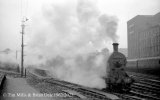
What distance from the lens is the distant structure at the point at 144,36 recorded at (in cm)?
4238

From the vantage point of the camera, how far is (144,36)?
48.6m

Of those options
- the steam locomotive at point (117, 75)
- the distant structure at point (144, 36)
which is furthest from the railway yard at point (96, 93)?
the distant structure at point (144, 36)

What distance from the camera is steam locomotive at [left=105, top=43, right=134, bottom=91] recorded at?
15.6 meters

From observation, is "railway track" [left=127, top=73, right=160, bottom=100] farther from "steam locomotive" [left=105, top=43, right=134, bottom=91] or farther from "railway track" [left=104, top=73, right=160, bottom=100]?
"steam locomotive" [left=105, top=43, right=134, bottom=91]

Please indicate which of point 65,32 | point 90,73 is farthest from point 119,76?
point 65,32

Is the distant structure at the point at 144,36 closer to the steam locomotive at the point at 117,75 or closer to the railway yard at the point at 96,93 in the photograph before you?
the railway yard at the point at 96,93

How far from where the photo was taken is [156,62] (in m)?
24.6

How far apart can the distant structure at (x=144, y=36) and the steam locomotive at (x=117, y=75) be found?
87.6 ft

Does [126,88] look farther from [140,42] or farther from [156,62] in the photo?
[140,42]

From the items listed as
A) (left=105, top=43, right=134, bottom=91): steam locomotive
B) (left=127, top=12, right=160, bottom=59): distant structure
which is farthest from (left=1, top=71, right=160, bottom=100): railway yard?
(left=127, top=12, right=160, bottom=59): distant structure

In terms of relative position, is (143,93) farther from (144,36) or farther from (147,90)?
(144,36)

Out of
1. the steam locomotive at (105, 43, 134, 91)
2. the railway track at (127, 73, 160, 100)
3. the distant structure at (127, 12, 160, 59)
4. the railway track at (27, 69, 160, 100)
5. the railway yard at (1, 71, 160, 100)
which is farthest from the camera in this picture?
the distant structure at (127, 12, 160, 59)

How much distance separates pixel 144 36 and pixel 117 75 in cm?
3506

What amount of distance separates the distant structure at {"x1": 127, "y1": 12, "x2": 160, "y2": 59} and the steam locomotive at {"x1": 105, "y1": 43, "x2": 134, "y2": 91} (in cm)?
2669
